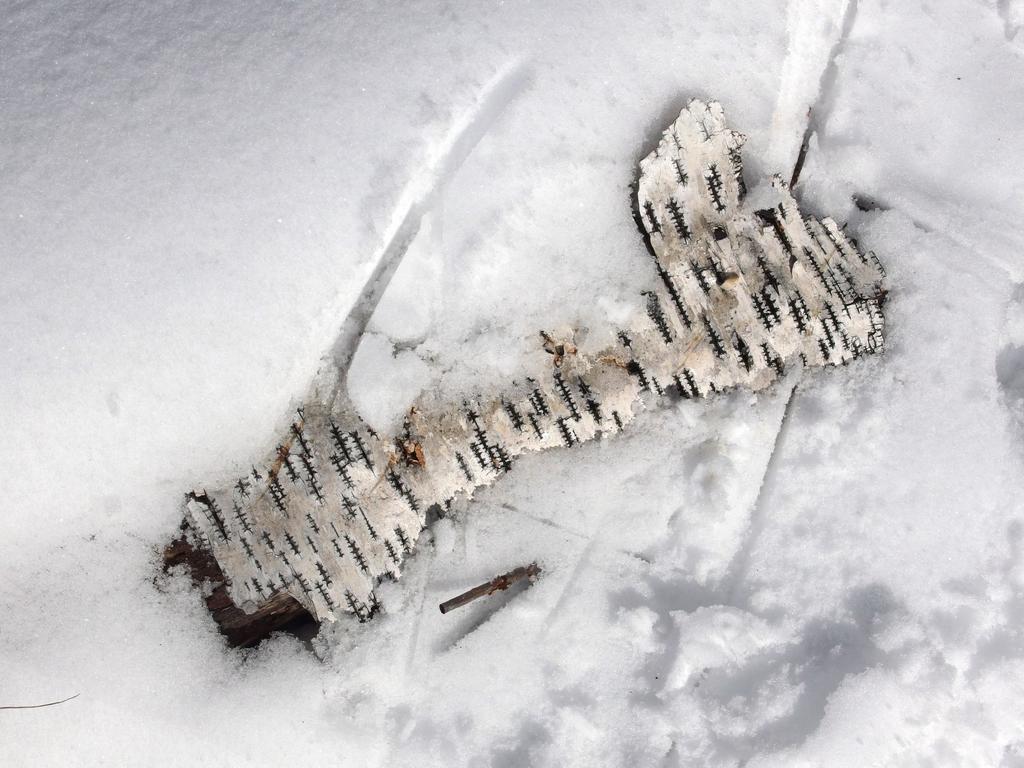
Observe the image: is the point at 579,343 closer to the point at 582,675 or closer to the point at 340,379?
the point at 340,379

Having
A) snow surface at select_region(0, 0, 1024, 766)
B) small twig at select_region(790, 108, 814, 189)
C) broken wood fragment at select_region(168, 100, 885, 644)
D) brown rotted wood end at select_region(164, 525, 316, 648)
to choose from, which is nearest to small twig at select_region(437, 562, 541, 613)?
snow surface at select_region(0, 0, 1024, 766)

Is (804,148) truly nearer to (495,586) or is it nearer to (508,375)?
(508,375)

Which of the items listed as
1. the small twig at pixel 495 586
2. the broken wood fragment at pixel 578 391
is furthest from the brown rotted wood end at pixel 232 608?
the small twig at pixel 495 586

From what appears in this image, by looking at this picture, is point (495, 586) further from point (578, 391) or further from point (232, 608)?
point (232, 608)

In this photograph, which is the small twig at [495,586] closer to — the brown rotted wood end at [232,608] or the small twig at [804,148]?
the brown rotted wood end at [232,608]

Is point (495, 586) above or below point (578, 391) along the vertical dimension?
below

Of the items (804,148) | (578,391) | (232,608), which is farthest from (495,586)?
(804,148)

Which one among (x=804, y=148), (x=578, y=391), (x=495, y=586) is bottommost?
(x=495, y=586)
